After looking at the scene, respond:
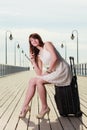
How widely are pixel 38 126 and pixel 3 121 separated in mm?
875

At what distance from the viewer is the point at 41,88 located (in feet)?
25.8

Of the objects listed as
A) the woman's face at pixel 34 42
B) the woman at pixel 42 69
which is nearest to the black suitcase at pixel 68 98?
the woman at pixel 42 69

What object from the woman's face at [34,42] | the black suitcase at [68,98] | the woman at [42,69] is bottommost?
the black suitcase at [68,98]

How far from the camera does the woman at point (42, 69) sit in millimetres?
7848

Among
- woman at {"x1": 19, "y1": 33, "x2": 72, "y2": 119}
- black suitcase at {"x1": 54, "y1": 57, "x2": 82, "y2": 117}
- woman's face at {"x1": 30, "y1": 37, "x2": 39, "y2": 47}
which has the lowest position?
black suitcase at {"x1": 54, "y1": 57, "x2": 82, "y2": 117}

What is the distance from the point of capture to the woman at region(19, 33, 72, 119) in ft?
25.7

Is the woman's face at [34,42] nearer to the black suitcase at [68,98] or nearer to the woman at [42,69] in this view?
the woman at [42,69]

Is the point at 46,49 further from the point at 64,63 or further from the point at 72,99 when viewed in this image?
the point at 72,99

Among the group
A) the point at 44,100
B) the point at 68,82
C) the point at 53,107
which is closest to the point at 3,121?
the point at 44,100

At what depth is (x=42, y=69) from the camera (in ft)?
26.4

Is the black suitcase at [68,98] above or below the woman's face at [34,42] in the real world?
below

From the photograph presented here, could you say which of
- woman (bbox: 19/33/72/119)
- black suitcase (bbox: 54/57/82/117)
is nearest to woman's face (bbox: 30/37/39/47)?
woman (bbox: 19/33/72/119)

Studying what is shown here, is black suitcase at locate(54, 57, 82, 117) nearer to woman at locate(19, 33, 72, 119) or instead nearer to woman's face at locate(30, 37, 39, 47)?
woman at locate(19, 33, 72, 119)

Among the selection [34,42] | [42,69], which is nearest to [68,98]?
[42,69]
